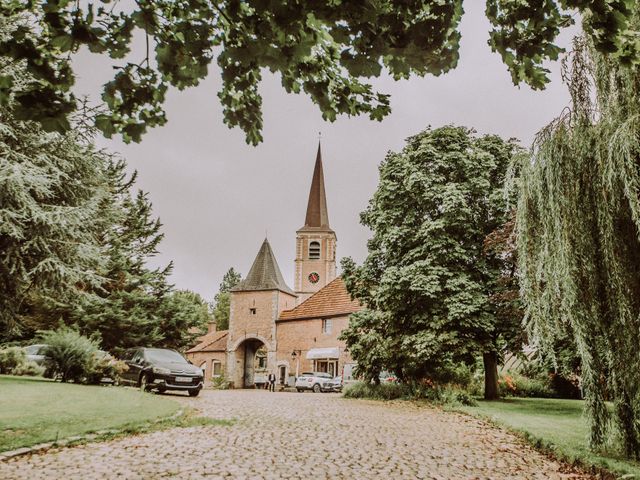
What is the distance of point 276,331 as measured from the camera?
38625 mm

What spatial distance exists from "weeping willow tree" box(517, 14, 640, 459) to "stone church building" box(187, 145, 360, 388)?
83.6 ft

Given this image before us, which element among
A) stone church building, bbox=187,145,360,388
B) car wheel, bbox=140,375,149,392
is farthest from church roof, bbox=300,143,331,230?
car wheel, bbox=140,375,149,392

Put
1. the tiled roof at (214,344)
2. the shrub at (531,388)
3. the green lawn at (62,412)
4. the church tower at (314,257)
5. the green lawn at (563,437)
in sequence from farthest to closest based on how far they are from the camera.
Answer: the church tower at (314,257)
the tiled roof at (214,344)
the shrub at (531,388)
the green lawn at (62,412)
the green lawn at (563,437)

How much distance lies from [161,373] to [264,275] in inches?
1004

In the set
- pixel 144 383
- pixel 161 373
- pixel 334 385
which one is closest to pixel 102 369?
pixel 144 383

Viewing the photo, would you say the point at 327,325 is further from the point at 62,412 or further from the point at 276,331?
the point at 62,412

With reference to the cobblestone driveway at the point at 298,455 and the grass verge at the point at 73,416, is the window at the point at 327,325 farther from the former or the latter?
the cobblestone driveway at the point at 298,455

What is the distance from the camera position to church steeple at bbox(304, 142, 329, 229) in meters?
57.6

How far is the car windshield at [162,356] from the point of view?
1612cm

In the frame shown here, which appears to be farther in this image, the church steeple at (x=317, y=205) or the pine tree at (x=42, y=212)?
the church steeple at (x=317, y=205)

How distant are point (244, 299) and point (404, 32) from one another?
124ft

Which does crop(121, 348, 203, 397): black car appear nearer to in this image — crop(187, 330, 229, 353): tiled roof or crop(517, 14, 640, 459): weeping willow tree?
crop(517, 14, 640, 459): weeping willow tree

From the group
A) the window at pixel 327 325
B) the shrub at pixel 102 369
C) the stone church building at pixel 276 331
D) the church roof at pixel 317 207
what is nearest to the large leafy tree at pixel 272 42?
the shrub at pixel 102 369

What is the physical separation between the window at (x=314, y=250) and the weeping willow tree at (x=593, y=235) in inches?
1870
